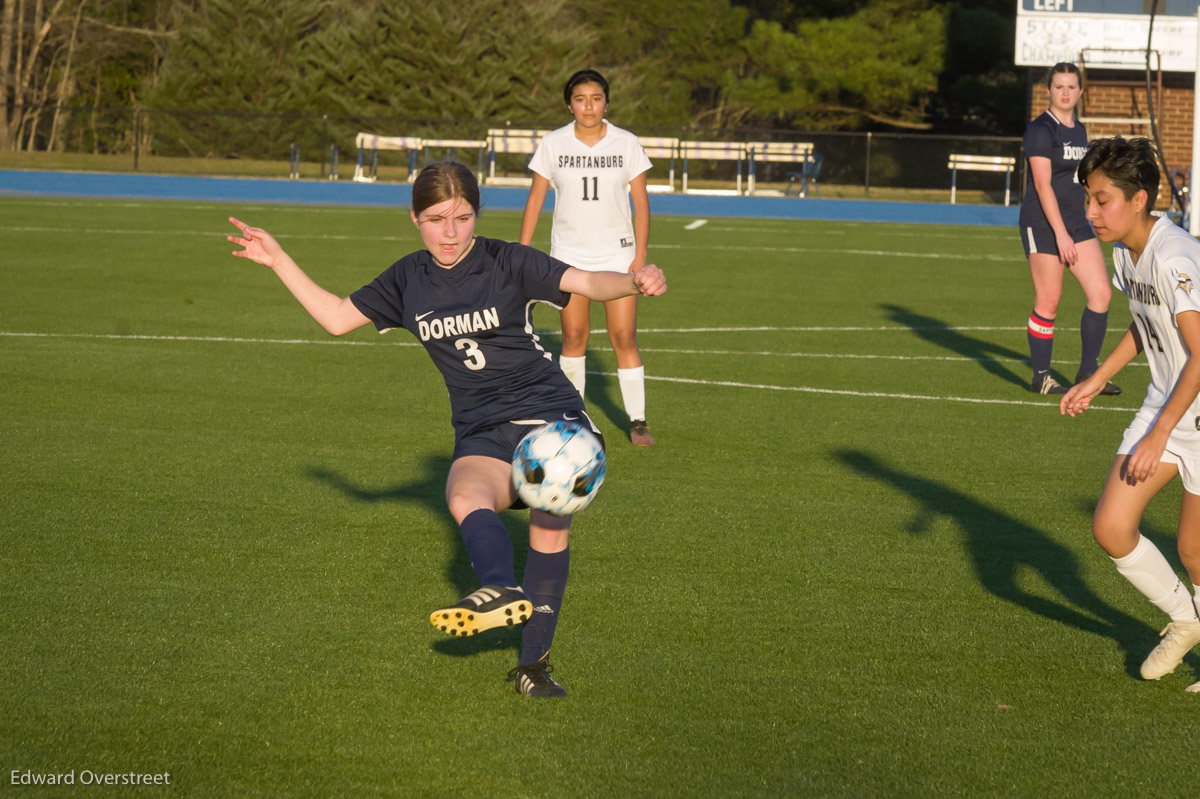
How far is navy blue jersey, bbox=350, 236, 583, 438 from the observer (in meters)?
4.56

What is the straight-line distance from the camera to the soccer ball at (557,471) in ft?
13.6

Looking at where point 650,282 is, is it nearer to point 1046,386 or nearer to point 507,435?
point 507,435

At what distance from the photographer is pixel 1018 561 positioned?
6.12m

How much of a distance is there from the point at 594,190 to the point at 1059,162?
3898 mm

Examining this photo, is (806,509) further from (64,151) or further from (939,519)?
(64,151)

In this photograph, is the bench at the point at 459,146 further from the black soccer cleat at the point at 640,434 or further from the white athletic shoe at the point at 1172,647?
the white athletic shoe at the point at 1172,647

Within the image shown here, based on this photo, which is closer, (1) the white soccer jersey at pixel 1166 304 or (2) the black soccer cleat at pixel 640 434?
(1) the white soccer jersey at pixel 1166 304

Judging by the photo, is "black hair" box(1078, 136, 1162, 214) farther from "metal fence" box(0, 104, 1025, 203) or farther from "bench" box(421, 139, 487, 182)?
"bench" box(421, 139, 487, 182)

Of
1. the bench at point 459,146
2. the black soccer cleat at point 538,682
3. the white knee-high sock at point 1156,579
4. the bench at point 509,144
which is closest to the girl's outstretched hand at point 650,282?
the black soccer cleat at point 538,682

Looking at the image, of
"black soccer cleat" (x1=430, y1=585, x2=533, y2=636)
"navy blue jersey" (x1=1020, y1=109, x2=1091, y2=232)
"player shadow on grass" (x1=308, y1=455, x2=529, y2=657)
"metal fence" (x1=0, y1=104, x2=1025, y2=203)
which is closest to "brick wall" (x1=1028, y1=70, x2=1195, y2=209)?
"metal fence" (x1=0, y1=104, x2=1025, y2=203)

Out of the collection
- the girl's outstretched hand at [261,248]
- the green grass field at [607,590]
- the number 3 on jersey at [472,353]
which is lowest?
the green grass field at [607,590]

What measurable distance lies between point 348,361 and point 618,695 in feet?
23.0

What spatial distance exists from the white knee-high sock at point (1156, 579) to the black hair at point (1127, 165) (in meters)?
1.19

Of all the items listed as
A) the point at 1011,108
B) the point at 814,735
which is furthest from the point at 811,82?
the point at 814,735
